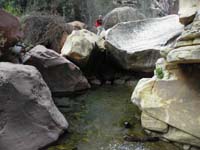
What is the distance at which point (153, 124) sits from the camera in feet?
19.5

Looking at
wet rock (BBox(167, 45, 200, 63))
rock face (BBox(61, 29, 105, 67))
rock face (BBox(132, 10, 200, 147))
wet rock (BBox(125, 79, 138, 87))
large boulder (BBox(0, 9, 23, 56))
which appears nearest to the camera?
wet rock (BBox(167, 45, 200, 63))

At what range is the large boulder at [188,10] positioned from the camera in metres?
5.99

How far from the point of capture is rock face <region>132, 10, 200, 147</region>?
537cm

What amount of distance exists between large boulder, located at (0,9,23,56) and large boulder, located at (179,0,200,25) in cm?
391

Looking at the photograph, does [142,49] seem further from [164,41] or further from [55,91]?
[55,91]

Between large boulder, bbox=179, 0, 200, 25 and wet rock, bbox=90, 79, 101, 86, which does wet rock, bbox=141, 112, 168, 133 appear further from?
wet rock, bbox=90, 79, 101, 86

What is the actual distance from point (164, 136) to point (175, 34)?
13.3ft

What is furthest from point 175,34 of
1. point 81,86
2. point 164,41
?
point 81,86

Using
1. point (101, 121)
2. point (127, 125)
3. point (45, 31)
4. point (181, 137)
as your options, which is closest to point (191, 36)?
point (181, 137)

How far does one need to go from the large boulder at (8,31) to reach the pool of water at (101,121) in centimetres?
182

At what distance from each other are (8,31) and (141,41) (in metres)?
3.95

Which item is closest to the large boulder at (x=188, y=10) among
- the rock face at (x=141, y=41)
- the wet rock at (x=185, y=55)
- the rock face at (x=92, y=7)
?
the wet rock at (x=185, y=55)

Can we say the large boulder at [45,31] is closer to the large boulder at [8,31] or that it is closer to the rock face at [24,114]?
the large boulder at [8,31]

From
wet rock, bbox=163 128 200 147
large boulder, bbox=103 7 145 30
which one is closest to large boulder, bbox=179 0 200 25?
wet rock, bbox=163 128 200 147
